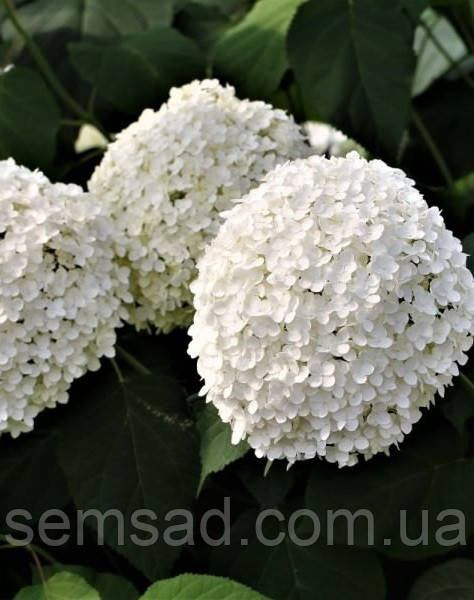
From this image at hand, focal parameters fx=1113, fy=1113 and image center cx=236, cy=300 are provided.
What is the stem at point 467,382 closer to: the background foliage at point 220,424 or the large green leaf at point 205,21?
the background foliage at point 220,424

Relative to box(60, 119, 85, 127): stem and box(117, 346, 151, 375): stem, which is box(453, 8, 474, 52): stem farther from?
box(117, 346, 151, 375): stem

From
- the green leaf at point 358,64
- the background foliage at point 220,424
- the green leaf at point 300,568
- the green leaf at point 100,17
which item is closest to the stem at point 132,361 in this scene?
the background foliage at point 220,424

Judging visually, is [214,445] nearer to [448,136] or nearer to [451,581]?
[451,581]

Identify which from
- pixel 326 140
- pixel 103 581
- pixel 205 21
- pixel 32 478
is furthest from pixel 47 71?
pixel 103 581

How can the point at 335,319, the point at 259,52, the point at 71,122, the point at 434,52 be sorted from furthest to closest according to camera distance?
1. the point at 434,52
2. the point at 71,122
3. the point at 259,52
4. the point at 335,319

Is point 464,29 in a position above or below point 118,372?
below

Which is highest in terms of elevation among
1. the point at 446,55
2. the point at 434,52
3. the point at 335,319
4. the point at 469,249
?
the point at 335,319

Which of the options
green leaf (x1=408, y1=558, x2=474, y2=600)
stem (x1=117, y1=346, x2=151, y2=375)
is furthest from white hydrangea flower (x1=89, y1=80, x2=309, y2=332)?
green leaf (x1=408, y1=558, x2=474, y2=600)
